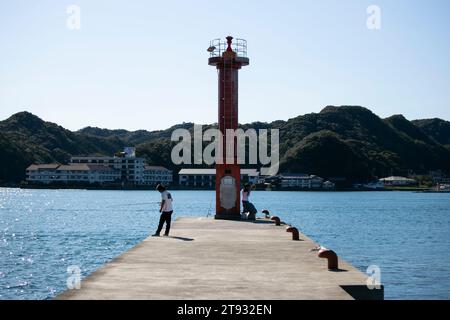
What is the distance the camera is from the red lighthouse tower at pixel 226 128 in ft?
121

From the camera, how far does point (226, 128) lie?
122 feet

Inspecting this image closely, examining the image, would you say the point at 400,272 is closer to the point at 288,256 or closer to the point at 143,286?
the point at 288,256

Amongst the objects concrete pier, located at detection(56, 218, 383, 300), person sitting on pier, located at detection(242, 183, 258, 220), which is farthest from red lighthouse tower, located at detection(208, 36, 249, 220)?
concrete pier, located at detection(56, 218, 383, 300)

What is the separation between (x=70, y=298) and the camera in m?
12.4

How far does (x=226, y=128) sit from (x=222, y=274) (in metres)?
21.7

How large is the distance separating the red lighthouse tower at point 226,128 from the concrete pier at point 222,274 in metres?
12.6

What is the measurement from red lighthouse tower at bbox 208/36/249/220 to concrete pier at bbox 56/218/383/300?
1263cm

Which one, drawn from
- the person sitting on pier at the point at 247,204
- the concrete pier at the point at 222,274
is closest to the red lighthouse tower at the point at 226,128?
the person sitting on pier at the point at 247,204

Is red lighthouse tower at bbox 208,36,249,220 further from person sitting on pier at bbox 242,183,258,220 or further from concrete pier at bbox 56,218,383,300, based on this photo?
concrete pier at bbox 56,218,383,300

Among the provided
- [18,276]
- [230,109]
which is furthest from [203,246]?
[230,109]

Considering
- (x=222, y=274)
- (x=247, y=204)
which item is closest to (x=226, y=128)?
(x=247, y=204)

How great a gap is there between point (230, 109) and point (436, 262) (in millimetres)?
13997

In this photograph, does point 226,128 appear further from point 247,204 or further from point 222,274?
point 222,274

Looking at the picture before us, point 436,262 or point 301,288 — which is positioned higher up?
point 301,288
